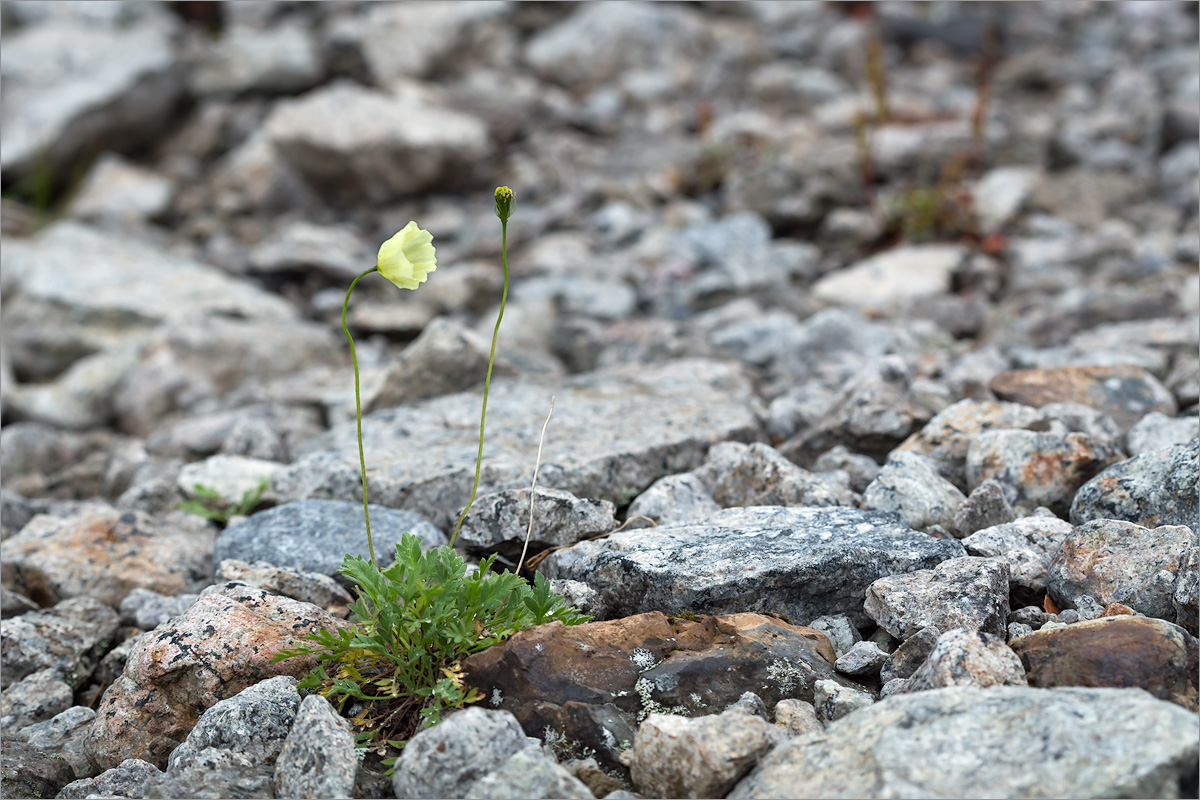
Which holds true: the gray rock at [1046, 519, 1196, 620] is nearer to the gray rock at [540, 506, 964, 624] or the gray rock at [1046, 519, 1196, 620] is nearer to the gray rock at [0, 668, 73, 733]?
the gray rock at [540, 506, 964, 624]

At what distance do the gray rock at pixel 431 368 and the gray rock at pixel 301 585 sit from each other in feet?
5.19

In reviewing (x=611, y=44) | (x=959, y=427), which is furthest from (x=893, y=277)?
(x=611, y=44)

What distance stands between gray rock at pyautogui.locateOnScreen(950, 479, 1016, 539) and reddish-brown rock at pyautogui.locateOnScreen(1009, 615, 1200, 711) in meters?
0.70

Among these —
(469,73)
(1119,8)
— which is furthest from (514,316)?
(1119,8)

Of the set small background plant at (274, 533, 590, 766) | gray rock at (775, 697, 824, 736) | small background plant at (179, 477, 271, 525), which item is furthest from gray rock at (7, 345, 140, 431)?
gray rock at (775, 697, 824, 736)

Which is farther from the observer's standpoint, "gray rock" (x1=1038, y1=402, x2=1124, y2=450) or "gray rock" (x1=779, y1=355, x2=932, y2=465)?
"gray rock" (x1=779, y1=355, x2=932, y2=465)

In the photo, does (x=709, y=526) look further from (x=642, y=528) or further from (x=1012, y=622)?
(x=1012, y=622)

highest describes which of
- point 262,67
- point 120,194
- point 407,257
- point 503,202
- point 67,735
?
point 262,67

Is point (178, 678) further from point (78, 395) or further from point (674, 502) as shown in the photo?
point (78, 395)

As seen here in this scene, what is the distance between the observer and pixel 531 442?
12.2 ft

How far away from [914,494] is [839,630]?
0.66 metres

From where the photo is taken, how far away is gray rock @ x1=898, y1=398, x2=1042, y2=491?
331 cm

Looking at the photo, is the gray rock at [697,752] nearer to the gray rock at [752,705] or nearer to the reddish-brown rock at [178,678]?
the gray rock at [752,705]

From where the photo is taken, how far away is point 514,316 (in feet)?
18.3
